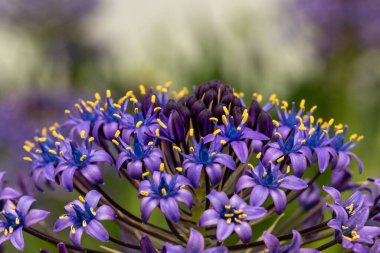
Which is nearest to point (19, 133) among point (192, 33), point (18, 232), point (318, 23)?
point (192, 33)

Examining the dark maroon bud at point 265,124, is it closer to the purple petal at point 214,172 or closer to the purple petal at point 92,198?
the purple petal at point 214,172

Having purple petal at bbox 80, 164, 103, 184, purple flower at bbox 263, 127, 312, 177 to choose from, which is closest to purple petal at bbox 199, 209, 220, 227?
purple flower at bbox 263, 127, 312, 177

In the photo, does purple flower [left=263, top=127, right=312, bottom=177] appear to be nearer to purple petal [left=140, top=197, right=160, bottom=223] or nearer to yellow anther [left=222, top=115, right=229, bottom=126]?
yellow anther [left=222, top=115, right=229, bottom=126]

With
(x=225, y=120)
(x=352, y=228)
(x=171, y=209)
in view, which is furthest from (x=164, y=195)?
(x=352, y=228)

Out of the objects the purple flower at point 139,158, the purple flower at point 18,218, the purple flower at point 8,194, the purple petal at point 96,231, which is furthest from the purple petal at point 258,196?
the purple flower at point 8,194

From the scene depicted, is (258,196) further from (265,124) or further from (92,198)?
(92,198)

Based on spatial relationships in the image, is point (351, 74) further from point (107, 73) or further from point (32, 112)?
point (32, 112)
